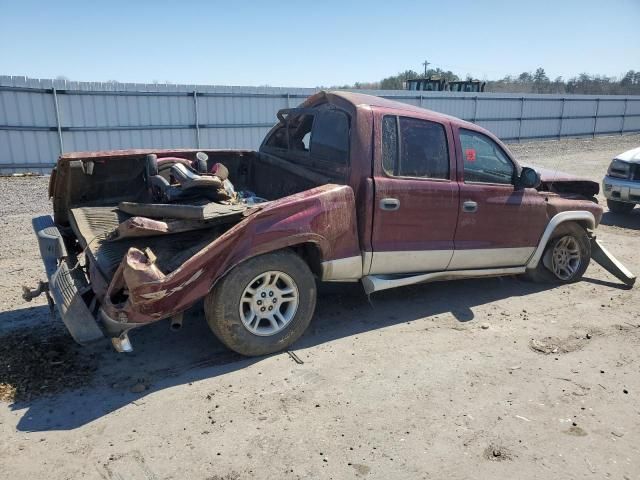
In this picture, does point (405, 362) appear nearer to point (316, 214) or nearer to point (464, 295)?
point (316, 214)

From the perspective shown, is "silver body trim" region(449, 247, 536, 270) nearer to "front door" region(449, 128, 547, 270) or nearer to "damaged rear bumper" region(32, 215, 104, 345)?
"front door" region(449, 128, 547, 270)

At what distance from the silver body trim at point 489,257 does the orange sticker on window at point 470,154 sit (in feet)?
2.87

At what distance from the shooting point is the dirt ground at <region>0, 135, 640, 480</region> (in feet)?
9.59

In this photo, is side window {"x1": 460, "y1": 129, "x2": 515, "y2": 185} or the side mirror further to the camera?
the side mirror

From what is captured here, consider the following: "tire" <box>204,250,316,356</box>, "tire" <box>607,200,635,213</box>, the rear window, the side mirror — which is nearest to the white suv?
"tire" <box>607,200,635,213</box>

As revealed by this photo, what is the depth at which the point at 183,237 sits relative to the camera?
403 cm

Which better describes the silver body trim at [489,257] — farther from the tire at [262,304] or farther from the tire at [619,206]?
the tire at [619,206]

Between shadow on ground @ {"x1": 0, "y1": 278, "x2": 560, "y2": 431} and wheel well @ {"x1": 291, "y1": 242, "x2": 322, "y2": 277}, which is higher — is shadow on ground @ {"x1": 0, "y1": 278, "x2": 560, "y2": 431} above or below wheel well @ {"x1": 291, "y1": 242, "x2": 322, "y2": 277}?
below

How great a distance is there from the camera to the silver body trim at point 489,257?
504 cm

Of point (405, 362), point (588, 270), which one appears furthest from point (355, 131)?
point (588, 270)

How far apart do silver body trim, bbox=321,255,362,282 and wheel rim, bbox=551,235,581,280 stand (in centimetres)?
272

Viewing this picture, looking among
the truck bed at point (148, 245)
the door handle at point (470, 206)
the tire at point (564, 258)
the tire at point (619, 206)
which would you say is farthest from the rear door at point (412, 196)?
the tire at point (619, 206)

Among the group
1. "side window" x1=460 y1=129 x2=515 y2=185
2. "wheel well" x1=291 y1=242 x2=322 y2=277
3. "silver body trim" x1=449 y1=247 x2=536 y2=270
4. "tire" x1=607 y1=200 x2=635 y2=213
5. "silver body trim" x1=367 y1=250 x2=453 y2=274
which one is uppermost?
"side window" x1=460 y1=129 x2=515 y2=185

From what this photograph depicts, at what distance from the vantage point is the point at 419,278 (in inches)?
190
